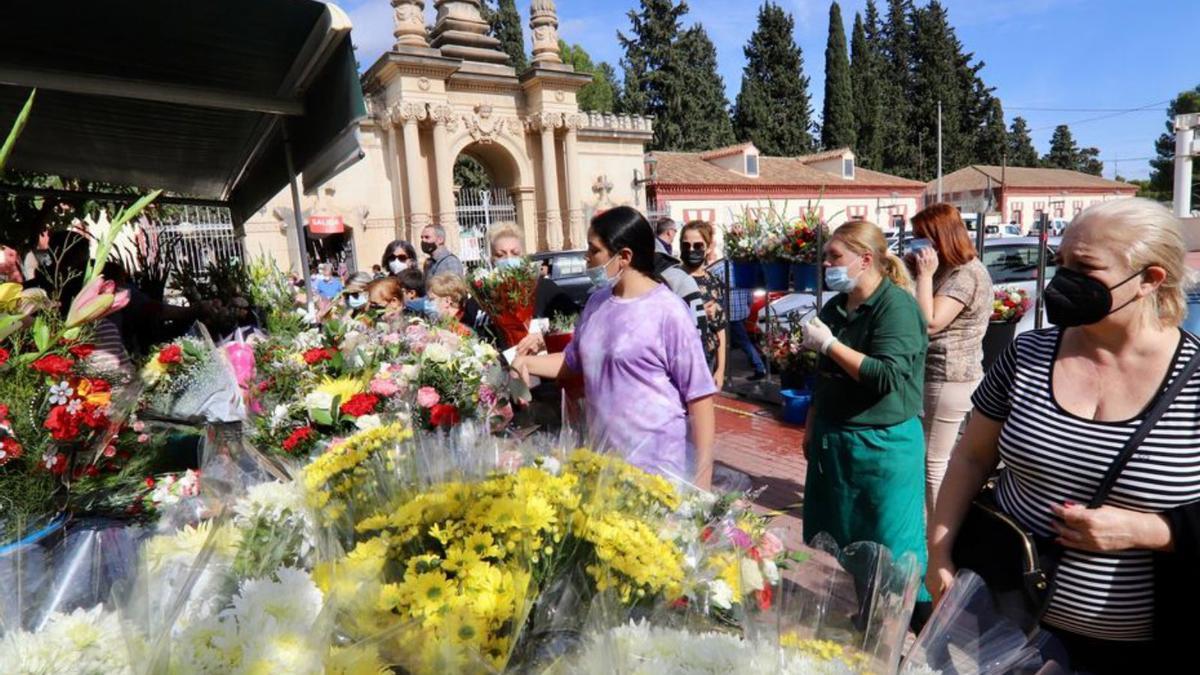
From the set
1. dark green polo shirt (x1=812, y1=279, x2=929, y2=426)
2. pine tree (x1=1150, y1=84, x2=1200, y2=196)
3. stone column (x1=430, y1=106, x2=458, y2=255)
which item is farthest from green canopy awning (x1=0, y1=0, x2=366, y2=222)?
pine tree (x1=1150, y1=84, x2=1200, y2=196)

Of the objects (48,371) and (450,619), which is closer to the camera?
(450,619)

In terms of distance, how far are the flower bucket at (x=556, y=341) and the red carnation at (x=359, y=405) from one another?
1289 millimetres

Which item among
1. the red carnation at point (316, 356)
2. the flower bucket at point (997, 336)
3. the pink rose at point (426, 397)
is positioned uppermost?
the red carnation at point (316, 356)

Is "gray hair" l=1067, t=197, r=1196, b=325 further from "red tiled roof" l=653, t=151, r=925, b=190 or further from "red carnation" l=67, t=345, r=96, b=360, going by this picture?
"red tiled roof" l=653, t=151, r=925, b=190

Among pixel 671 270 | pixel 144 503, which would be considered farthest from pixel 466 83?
pixel 144 503

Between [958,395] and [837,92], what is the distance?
161 feet

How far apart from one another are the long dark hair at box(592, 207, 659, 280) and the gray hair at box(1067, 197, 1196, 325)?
140cm

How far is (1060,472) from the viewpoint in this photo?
171 cm

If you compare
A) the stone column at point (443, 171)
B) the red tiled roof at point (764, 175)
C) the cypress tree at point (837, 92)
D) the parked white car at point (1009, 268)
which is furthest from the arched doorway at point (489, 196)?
the cypress tree at point (837, 92)

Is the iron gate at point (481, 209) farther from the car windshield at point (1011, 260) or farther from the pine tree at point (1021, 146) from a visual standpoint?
the pine tree at point (1021, 146)

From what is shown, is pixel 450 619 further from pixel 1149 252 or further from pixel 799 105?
pixel 799 105

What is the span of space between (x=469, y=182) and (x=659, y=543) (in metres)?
38.5

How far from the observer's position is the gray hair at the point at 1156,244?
1.68 metres

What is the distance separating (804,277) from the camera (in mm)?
6086
